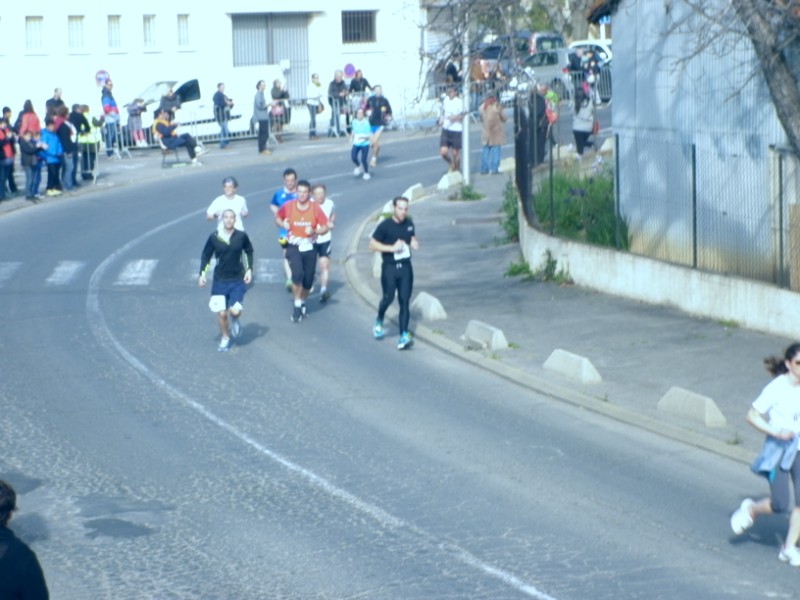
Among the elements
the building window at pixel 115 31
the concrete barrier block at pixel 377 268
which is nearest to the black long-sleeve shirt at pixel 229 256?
the concrete barrier block at pixel 377 268

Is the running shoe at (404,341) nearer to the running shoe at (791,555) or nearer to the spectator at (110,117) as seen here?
the running shoe at (791,555)

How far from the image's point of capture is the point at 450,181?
3105 cm

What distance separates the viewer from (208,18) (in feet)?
147

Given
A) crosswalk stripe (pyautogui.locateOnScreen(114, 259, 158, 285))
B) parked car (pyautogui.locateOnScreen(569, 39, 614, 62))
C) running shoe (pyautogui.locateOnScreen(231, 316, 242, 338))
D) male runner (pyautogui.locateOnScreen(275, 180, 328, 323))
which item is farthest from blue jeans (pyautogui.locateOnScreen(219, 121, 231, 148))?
running shoe (pyautogui.locateOnScreen(231, 316, 242, 338))

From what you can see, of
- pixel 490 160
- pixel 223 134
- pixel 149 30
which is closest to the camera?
pixel 490 160

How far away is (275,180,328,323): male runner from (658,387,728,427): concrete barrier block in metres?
6.26

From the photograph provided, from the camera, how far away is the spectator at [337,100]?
41.5 m

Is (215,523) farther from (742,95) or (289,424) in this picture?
(742,95)

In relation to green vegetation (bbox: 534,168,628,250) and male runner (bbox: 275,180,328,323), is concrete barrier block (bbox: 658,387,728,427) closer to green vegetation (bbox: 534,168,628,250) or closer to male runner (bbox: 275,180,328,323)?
male runner (bbox: 275,180,328,323)

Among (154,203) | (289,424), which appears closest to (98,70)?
(154,203)

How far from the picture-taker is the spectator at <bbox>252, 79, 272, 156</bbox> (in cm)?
3653

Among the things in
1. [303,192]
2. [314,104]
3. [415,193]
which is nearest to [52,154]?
[415,193]

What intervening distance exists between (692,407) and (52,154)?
2054 cm

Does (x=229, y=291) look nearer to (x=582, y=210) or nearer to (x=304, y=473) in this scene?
(x=304, y=473)
